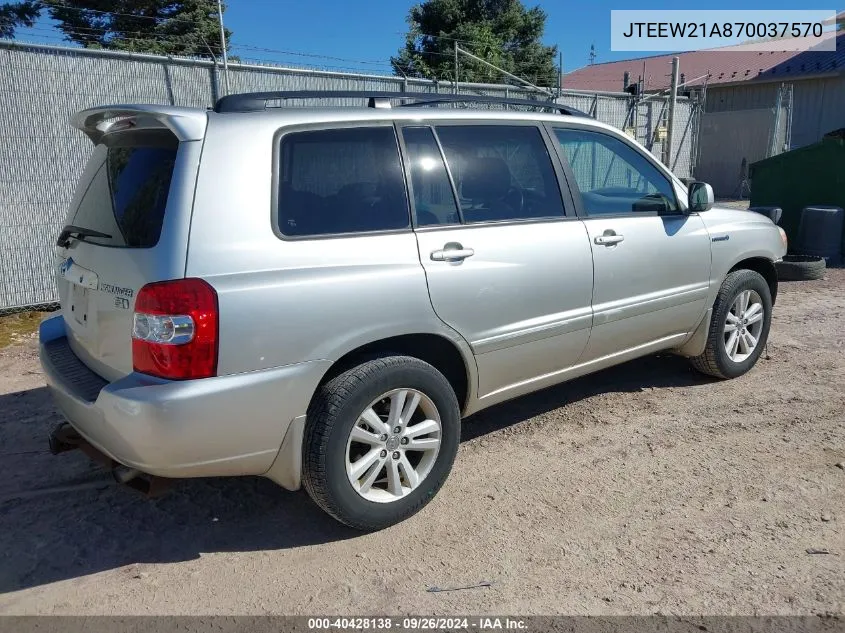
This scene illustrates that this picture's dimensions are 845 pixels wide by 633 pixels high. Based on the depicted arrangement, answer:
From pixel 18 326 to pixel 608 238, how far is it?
539 centimetres

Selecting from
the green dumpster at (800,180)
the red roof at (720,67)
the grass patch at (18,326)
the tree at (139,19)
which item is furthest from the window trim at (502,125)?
the red roof at (720,67)

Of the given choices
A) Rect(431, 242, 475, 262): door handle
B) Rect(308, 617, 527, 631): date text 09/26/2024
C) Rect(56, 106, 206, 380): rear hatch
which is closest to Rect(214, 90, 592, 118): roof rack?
Rect(56, 106, 206, 380): rear hatch

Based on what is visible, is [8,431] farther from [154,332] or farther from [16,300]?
[16,300]

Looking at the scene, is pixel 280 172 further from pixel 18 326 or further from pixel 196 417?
pixel 18 326

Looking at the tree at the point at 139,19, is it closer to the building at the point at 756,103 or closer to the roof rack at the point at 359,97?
the building at the point at 756,103

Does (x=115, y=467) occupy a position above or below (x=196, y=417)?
below

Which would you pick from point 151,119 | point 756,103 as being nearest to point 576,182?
point 151,119

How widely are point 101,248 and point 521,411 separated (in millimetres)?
2687

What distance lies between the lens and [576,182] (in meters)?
4.02

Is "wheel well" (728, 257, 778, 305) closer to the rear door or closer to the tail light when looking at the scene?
the rear door

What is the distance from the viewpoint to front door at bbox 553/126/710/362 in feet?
13.2

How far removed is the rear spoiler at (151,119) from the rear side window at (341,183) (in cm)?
35

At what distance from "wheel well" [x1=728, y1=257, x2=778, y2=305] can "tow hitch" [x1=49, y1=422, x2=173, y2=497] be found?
4.00m

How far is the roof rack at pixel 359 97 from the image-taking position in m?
3.01
